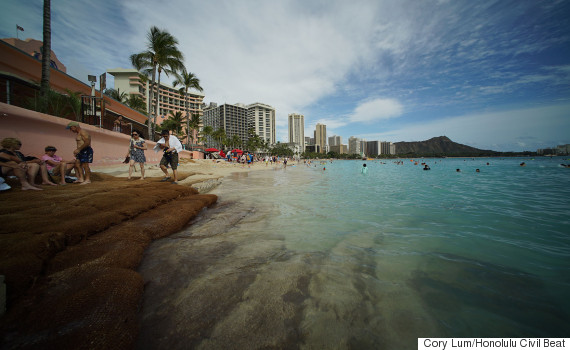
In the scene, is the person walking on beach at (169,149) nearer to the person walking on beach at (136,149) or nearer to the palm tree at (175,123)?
the person walking on beach at (136,149)

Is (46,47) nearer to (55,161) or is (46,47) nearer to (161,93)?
(55,161)

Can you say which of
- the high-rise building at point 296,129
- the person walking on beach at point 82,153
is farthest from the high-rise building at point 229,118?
the person walking on beach at point 82,153

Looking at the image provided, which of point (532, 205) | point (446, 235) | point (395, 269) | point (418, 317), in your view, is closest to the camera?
point (418, 317)

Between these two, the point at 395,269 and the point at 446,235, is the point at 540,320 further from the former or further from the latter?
the point at 446,235

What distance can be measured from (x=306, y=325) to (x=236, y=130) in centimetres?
13167

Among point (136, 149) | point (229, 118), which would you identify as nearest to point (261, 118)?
point (229, 118)

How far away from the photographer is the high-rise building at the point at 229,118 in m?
121

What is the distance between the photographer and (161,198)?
452 centimetres

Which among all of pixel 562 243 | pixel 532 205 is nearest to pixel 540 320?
pixel 562 243

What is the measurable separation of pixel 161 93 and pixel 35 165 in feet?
302

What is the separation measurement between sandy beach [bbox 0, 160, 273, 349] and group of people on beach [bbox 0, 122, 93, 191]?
1497 mm

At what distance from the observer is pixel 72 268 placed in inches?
72.6

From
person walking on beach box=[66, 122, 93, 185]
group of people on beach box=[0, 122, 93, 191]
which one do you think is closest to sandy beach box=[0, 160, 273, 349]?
group of people on beach box=[0, 122, 93, 191]

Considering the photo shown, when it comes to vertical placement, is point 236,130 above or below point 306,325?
above
